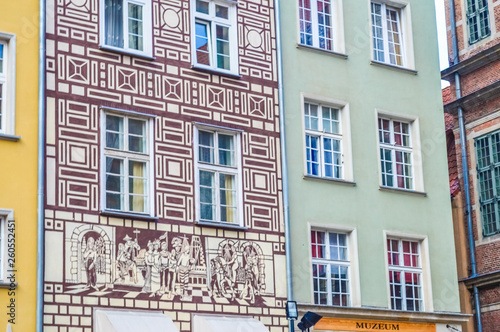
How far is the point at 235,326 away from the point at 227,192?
2.84 m

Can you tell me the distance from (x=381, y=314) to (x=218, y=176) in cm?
479

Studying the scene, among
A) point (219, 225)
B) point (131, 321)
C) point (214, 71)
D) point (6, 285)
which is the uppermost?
point (214, 71)

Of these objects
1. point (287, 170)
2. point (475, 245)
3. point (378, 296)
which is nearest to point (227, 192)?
point (287, 170)

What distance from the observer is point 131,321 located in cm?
2098

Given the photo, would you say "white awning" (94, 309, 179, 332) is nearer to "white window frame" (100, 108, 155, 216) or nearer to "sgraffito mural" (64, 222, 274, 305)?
"sgraffito mural" (64, 222, 274, 305)

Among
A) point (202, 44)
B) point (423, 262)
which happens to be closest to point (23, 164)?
point (202, 44)

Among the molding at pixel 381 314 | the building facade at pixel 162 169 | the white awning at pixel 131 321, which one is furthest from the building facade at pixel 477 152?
the white awning at pixel 131 321

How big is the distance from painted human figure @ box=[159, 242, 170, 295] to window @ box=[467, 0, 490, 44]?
47.5 ft

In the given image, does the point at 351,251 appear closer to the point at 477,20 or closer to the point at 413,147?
the point at 413,147

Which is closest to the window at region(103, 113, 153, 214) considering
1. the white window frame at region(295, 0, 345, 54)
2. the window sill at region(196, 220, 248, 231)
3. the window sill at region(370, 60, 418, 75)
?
the window sill at region(196, 220, 248, 231)

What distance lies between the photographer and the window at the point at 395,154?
1041 inches

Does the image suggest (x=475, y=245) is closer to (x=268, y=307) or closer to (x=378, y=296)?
(x=378, y=296)

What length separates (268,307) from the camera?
76.5 ft

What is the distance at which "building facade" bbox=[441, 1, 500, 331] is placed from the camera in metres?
31.3
